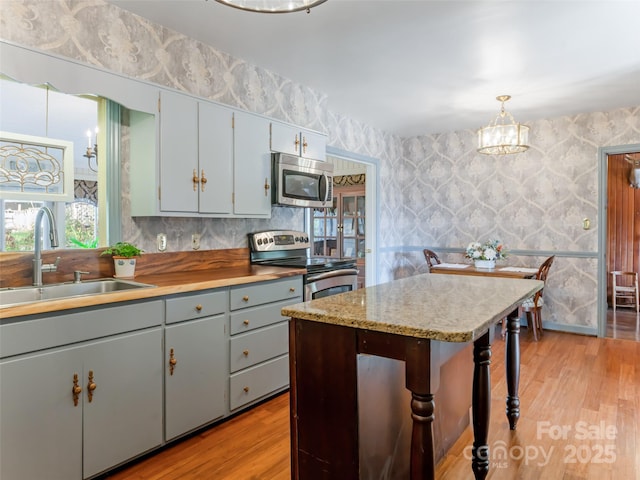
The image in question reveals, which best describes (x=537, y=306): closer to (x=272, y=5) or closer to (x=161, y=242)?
(x=161, y=242)

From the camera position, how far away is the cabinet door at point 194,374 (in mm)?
2115

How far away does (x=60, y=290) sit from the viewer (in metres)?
2.09

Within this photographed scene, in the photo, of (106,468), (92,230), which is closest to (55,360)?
(106,468)

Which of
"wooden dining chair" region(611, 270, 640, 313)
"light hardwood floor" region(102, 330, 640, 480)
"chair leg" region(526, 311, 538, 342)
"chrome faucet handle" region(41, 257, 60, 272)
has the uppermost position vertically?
"chrome faucet handle" region(41, 257, 60, 272)

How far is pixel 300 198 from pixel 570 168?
10.9ft

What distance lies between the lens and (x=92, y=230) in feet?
7.80

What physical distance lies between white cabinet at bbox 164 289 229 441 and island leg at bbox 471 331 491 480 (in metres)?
1.40

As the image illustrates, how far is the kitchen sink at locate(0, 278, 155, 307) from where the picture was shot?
1.90m

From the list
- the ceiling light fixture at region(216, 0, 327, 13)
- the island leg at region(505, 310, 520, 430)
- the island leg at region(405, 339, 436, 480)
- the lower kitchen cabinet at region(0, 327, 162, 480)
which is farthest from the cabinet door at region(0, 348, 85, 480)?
the island leg at region(505, 310, 520, 430)

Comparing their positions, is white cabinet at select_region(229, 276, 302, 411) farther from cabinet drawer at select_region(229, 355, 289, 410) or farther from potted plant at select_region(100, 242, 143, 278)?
potted plant at select_region(100, 242, 143, 278)

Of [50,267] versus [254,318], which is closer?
[50,267]

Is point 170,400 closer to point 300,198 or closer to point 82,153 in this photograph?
point 82,153

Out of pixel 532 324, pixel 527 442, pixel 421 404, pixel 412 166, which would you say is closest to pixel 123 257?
pixel 421 404

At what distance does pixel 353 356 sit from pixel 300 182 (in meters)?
2.19
